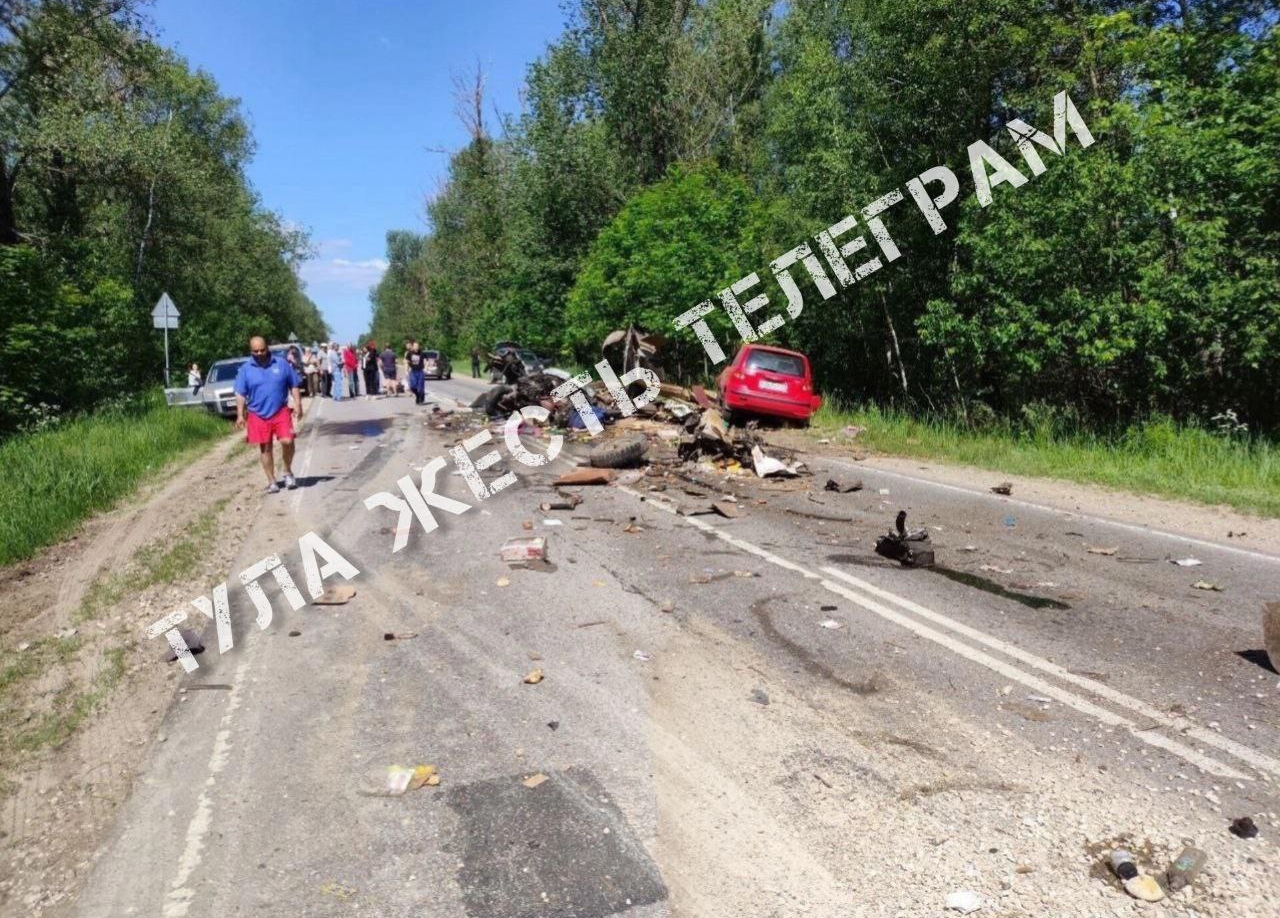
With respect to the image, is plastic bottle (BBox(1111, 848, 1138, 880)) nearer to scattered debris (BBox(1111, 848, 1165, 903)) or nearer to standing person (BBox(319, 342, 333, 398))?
scattered debris (BBox(1111, 848, 1165, 903))

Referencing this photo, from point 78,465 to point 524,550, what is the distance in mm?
7972

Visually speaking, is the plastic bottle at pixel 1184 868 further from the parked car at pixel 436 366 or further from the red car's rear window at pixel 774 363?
the parked car at pixel 436 366

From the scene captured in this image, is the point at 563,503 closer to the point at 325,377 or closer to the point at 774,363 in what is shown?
the point at 774,363

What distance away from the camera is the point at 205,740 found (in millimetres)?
3922

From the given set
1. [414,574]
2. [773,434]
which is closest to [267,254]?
[773,434]

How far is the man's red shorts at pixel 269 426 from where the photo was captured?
391 inches

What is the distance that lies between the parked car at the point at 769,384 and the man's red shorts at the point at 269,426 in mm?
8496

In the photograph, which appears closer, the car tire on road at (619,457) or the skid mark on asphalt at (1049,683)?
the skid mark on asphalt at (1049,683)

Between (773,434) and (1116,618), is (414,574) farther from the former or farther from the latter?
(773,434)

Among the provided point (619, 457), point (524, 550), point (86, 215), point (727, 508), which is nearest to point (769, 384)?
point (619, 457)

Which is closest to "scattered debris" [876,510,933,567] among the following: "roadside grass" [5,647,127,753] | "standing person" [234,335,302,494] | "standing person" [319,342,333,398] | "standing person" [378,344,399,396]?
"roadside grass" [5,647,127,753]

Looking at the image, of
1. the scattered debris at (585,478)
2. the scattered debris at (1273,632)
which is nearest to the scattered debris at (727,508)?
the scattered debris at (585,478)

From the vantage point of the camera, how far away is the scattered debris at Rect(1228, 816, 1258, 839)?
115 inches

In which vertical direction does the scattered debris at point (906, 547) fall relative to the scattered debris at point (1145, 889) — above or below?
above
